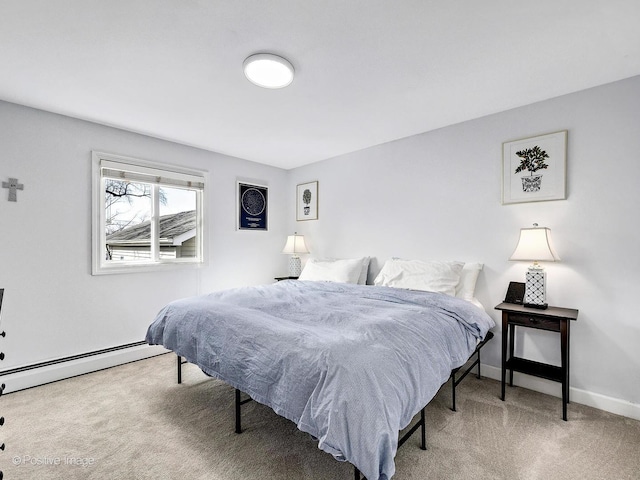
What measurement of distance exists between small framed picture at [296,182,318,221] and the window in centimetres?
142

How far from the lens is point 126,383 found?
2.75 m

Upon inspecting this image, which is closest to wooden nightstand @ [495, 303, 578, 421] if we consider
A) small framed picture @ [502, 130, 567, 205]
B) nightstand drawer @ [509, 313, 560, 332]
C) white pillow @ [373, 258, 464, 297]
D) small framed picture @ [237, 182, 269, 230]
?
nightstand drawer @ [509, 313, 560, 332]

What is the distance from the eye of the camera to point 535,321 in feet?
7.75

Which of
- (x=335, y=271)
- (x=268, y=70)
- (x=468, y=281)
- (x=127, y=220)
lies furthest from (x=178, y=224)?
(x=468, y=281)

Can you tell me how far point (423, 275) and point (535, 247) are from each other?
905 millimetres

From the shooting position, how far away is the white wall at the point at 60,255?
2650 mm

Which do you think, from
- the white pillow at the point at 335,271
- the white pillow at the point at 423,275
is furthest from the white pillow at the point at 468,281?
the white pillow at the point at 335,271

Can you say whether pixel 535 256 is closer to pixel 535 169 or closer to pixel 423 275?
pixel 535 169

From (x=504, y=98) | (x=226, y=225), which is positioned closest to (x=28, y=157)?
(x=226, y=225)

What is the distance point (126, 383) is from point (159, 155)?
2355mm

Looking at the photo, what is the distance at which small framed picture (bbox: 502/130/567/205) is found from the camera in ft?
8.29

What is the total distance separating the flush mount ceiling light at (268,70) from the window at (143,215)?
74.7 inches

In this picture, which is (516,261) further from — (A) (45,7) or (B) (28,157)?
(B) (28,157)

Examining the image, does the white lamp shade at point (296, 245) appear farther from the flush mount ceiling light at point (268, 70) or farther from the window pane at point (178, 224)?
the flush mount ceiling light at point (268, 70)
